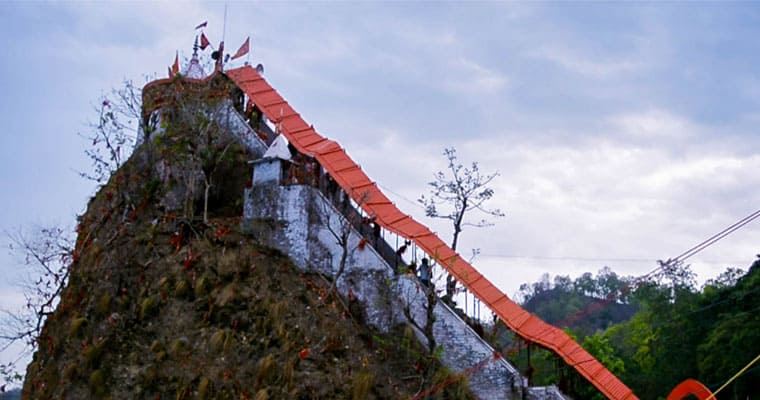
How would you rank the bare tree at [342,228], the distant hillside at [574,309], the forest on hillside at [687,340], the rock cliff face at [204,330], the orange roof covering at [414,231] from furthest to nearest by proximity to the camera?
1. the distant hillside at [574,309]
2. the forest on hillside at [687,340]
3. the bare tree at [342,228]
4. the orange roof covering at [414,231]
5. the rock cliff face at [204,330]

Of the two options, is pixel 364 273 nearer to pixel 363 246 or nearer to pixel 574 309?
pixel 363 246

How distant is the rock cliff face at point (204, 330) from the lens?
13062 mm

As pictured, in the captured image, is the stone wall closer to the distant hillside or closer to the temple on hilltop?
the temple on hilltop

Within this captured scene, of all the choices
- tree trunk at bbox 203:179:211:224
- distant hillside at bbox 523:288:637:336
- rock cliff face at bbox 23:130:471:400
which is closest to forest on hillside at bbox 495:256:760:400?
rock cliff face at bbox 23:130:471:400

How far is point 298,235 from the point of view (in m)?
16.4

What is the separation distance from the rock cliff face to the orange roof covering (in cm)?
173

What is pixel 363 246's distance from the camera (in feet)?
52.2

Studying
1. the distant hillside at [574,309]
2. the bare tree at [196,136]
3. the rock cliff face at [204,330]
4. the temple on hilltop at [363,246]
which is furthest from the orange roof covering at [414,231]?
the distant hillside at [574,309]

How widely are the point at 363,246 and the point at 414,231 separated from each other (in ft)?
3.76

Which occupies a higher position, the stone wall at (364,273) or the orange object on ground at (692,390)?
the stone wall at (364,273)

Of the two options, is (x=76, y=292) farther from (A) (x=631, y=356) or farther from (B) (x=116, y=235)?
(A) (x=631, y=356)

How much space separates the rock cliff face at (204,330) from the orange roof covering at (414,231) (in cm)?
173

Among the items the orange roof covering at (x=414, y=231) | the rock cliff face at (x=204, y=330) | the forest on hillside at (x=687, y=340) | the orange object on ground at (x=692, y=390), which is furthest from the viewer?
the forest on hillside at (x=687, y=340)

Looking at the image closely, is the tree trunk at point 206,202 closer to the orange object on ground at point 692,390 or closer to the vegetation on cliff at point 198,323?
the vegetation on cliff at point 198,323
